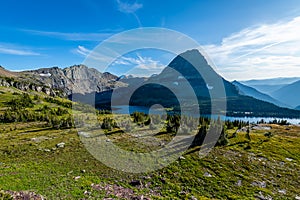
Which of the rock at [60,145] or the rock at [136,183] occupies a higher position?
the rock at [60,145]

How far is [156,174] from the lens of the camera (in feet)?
71.7

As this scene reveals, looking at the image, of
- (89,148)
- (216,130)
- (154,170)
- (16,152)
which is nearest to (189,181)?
(154,170)

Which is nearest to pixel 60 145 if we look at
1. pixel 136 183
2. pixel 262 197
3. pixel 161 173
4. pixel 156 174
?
pixel 136 183

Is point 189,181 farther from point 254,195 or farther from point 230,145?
point 230,145

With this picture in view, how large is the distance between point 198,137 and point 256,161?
9.97 metres

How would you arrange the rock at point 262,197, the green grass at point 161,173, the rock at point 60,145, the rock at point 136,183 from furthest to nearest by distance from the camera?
the rock at point 60,145, the rock at point 136,183, the rock at point 262,197, the green grass at point 161,173

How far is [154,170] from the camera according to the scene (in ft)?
74.8

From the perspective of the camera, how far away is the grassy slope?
18.1 m

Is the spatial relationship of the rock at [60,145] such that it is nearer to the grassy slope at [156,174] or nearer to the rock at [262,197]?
the grassy slope at [156,174]

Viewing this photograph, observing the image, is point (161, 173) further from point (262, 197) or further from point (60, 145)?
point (60, 145)

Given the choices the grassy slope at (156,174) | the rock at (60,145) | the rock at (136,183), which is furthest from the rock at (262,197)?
the rock at (60,145)

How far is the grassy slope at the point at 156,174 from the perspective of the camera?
59.5ft

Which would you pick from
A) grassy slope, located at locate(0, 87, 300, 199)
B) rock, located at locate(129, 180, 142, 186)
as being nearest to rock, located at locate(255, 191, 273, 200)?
grassy slope, located at locate(0, 87, 300, 199)

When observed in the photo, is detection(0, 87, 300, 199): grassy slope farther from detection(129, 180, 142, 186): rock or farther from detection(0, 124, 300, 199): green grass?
detection(129, 180, 142, 186): rock
